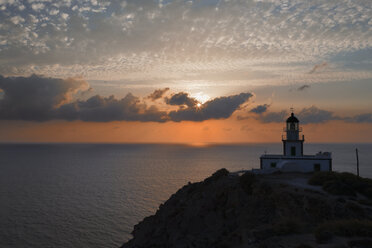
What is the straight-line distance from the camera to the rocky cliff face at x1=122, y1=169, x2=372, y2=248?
1581 centimetres

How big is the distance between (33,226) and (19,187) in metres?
31.7

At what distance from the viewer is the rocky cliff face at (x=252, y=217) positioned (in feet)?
51.9

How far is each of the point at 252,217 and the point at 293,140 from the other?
73.7ft

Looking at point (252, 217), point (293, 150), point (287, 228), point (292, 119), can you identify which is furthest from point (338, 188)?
point (292, 119)

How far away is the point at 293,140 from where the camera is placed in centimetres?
4003

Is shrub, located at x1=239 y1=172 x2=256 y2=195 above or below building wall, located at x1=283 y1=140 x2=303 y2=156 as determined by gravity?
below

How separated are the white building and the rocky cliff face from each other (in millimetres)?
9577

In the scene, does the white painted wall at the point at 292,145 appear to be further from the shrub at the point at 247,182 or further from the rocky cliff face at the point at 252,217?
the shrub at the point at 247,182

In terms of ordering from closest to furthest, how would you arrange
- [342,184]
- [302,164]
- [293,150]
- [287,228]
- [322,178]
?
[287,228] → [342,184] → [322,178] → [302,164] → [293,150]

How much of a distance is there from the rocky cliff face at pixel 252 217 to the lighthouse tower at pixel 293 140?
1444 centimetres

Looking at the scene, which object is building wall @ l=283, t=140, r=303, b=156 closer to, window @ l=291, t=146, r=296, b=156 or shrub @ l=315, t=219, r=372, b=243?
window @ l=291, t=146, r=296, b=156

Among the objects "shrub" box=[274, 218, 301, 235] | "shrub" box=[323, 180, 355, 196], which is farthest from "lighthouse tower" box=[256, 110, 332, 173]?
"shrub" box=[274, 218, 301, 235]

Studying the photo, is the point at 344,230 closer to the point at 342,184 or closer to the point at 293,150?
the point at 342,184

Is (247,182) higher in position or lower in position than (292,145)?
lower
